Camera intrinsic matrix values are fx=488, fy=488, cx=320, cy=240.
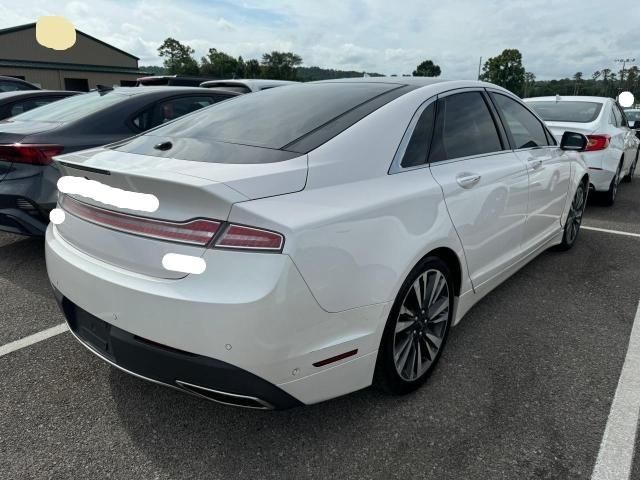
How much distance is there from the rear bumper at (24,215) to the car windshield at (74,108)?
88 cm

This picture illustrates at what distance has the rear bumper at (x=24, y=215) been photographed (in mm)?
3611

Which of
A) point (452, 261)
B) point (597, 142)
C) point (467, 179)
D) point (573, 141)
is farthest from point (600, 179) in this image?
point (452, 261)

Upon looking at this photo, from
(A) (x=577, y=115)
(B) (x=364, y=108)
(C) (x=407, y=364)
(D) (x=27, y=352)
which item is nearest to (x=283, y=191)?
(B) (x=364, y=108)

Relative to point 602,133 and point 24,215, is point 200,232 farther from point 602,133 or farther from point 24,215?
point 602,133

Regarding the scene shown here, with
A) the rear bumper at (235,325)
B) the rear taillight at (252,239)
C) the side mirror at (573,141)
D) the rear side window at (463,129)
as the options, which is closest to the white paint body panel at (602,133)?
the side mirror at (573,141)

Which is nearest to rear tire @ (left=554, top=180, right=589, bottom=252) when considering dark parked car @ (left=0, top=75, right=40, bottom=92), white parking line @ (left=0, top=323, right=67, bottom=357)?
white parking line @ (left=0, top=323, right=67, bottom=357)

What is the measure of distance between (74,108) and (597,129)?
6097mm

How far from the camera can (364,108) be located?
2.40 meters

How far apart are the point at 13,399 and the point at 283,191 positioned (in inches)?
70.6

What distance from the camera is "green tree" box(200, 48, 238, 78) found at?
241 ft

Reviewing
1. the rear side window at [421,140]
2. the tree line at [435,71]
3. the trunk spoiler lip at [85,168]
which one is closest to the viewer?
the trunk spoiler lip at [85,168]

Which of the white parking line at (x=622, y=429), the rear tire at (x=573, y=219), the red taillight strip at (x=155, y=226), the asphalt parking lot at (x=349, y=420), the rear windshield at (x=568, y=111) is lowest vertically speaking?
the asphalt parking lot at (x=349, y=420)

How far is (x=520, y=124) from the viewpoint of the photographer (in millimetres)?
3621

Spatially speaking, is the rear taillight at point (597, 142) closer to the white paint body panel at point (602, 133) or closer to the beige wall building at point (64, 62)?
the white paint body panel at point (602, 133)
